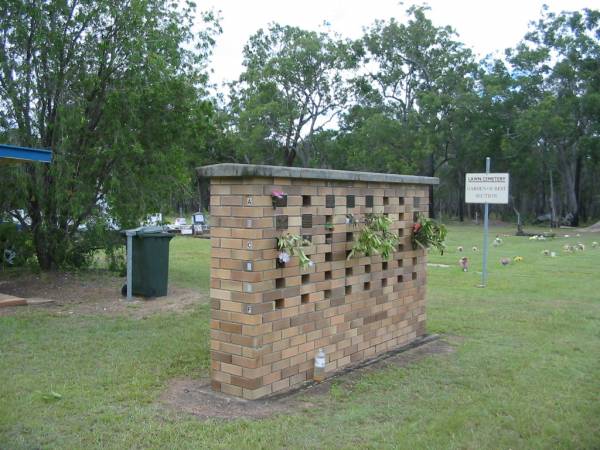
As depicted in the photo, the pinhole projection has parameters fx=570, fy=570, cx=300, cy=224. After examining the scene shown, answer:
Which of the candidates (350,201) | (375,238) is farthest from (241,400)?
(350,201)

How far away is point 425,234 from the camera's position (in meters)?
6.42

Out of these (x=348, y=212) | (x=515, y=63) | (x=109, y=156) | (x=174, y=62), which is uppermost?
(x=515, y=63)

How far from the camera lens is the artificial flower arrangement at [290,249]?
14.7 ft

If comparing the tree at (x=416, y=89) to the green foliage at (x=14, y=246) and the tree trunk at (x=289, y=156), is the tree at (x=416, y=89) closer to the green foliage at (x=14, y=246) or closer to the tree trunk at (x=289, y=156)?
the tree trunk at (x=289, y=156)

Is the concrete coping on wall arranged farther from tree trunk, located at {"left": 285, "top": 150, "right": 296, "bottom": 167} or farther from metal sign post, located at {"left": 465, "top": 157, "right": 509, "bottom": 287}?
tree trunk, located at {"left": 285, "top": 150, "right": 296, "bottom": 167}

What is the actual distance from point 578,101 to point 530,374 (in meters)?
35.0

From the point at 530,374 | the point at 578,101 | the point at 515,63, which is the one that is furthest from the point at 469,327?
the point at 515,63

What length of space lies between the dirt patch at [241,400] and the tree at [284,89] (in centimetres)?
3348

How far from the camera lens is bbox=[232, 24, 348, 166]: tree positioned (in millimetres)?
38656

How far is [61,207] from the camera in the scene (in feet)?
32.8

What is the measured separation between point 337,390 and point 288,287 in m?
0.95

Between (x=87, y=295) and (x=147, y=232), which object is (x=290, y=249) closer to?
(x=147, y=232)

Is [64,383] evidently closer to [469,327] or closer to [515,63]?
[469,327]

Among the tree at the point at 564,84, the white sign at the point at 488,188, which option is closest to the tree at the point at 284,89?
the tree at the point at 564,84
